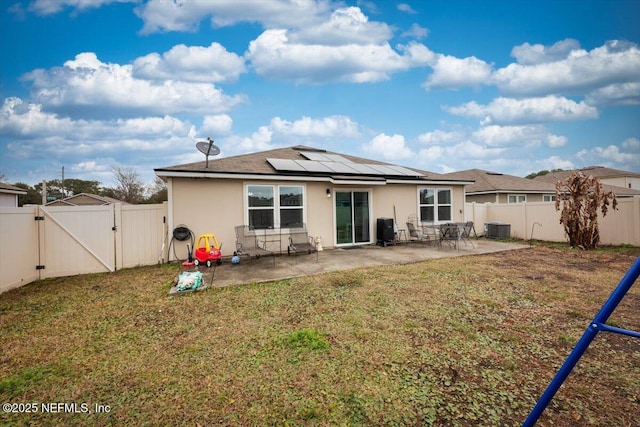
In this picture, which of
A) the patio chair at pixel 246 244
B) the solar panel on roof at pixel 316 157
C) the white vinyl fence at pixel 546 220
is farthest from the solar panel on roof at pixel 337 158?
the white vinyl fence at pixel 546 220

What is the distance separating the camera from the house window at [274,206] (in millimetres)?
9383

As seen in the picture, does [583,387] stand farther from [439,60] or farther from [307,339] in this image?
[439,60]

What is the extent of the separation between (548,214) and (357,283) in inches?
444

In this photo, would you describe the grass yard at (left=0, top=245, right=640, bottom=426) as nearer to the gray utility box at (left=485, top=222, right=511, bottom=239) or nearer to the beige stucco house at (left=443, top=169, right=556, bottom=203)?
the gray utility box at (left=485, top=222, right=511, bottom=239)

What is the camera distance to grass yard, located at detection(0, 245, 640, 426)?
2.30m

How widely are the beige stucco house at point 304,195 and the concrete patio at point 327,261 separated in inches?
45.6

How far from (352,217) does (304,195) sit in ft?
7.43

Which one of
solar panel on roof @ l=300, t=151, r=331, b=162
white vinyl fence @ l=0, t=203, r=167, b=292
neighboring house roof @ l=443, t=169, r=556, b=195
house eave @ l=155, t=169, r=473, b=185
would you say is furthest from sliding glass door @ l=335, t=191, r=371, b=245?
neighboring house roof @ l=443, t=169, r=556, b=195

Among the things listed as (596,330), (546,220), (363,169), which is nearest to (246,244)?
(363,169)

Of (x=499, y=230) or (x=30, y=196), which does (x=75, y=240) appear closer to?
(x=499, y=230)

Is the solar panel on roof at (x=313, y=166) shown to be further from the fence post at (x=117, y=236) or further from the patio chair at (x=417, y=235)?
the fence post at (x=117, y=236)

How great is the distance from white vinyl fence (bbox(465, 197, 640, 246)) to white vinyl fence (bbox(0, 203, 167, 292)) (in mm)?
14533

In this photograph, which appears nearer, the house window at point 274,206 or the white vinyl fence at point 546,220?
the house window at point 274,206

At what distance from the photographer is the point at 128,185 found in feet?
108
